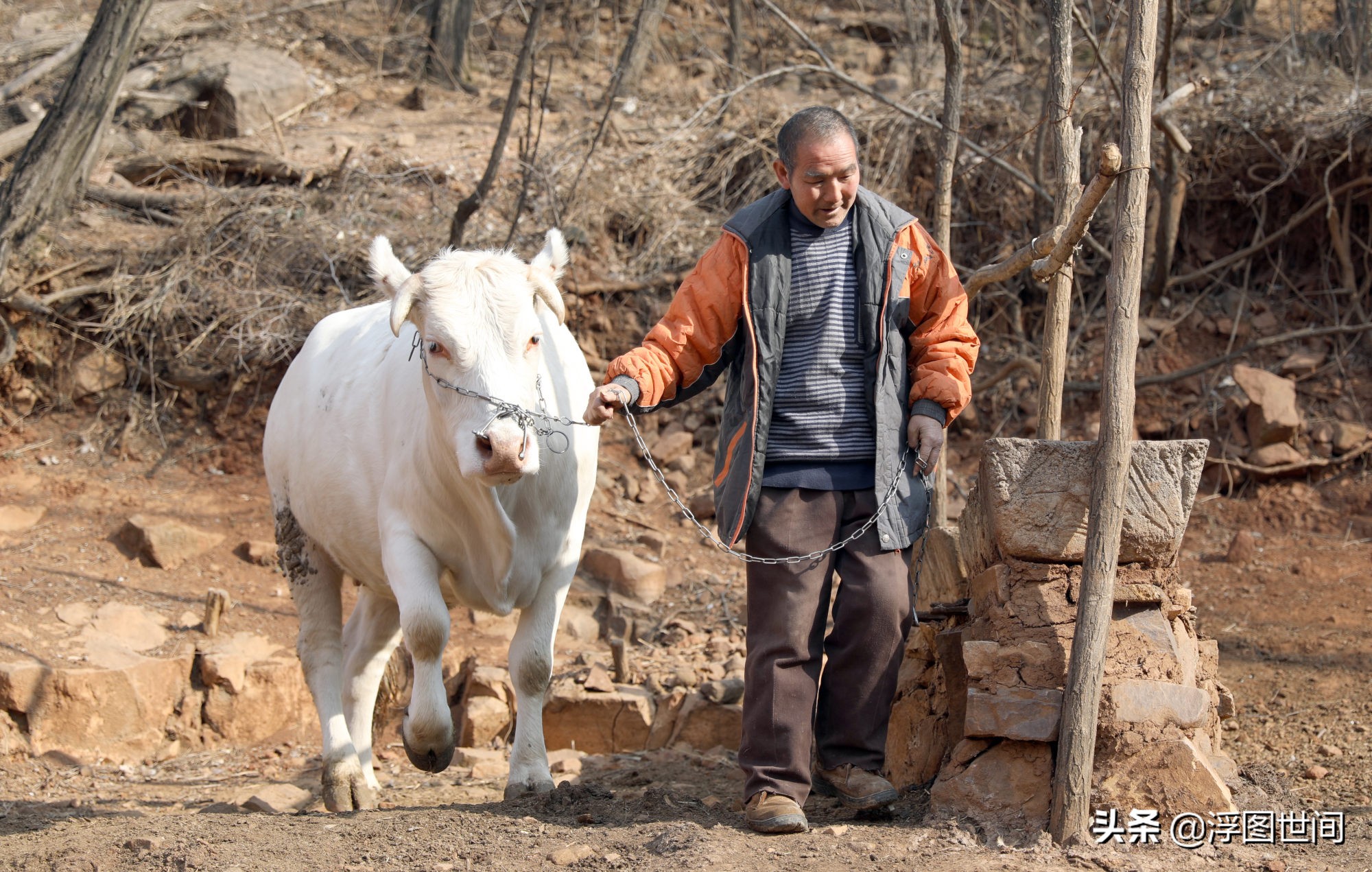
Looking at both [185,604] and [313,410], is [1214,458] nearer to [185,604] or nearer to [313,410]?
[313,410]

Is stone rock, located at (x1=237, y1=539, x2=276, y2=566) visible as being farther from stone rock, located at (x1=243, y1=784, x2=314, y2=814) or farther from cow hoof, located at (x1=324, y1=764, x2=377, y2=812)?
cow hoof, located at (x1=324, y1=764, x2=377, y2=812)

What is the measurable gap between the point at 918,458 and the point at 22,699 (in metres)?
4.65

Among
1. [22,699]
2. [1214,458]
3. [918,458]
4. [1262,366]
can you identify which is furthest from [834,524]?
[1262,366]

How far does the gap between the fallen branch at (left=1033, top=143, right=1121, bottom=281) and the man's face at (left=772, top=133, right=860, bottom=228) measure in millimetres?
623

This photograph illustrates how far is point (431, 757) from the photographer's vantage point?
417 centimetres

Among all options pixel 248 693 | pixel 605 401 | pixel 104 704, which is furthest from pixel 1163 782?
pixel 104 704

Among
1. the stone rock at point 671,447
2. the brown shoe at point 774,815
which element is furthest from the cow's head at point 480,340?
the stone rock at point 671,447

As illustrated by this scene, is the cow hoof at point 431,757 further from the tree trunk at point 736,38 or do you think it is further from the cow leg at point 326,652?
the tree trunk at point 736,38

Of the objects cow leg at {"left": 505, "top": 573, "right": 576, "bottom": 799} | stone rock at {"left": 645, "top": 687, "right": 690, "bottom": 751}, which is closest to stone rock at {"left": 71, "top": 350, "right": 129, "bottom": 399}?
stone rock at {"left": 645, "top": 687, "right": 690, "bottom": 751}

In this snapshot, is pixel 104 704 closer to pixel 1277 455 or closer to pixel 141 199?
pixel 141 199

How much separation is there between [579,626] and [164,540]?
2.50 m

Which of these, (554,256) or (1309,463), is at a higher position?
(554,256)

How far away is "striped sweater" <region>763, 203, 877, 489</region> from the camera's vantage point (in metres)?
3.71

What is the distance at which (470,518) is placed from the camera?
14.1 feet
